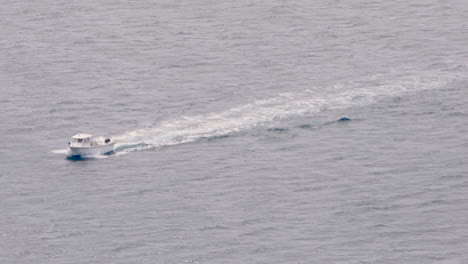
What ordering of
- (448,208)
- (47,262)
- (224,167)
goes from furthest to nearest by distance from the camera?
(224,167), (448,208), (47,262)

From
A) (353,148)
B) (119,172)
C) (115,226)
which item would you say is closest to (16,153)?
(119,172)

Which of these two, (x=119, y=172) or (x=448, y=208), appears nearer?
(x=448, y=208)

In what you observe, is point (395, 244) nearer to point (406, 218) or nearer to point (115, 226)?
point (406, 218)

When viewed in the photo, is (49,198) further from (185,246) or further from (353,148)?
(353,148)

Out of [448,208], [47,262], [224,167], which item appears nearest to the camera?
[47,262]

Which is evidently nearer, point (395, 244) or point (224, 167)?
point (395, 244)

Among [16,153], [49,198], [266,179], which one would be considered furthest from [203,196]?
[16,153]

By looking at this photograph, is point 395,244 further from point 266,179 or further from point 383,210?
point 266,179
